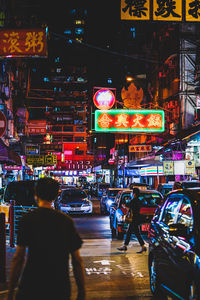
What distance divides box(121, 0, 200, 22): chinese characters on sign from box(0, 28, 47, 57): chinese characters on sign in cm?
241

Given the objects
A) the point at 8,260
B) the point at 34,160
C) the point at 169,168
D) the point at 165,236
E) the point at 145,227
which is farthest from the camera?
the point at 34,160

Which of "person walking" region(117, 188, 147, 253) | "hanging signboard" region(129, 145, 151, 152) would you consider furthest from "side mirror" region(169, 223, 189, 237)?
"hanging signboard" region(129, 145, 151, 152)

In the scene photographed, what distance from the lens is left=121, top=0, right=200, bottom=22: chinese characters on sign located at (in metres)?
10.8

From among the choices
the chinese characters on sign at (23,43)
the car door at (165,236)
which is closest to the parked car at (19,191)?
the chinese characters on sign at (23,43)

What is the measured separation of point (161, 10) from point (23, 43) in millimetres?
4017

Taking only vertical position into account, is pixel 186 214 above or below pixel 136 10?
below

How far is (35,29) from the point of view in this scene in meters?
11.3

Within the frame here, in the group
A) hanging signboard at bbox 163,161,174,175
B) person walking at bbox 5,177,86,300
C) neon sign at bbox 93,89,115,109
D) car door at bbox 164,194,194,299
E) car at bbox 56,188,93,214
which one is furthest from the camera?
neon sign at bbox 93,89,115,109

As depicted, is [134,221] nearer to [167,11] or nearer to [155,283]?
[155,283]

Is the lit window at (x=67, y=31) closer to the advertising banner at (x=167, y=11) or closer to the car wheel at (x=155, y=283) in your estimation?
the advertising banner at (x=167, y=11)

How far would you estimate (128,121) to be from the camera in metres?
24.1

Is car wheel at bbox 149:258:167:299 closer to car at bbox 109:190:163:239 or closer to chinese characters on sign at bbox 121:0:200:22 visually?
car at bbox 109:190:163:239

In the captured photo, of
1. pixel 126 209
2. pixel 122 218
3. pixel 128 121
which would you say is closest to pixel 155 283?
pixel 122 218

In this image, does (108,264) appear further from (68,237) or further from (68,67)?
(68,67)
